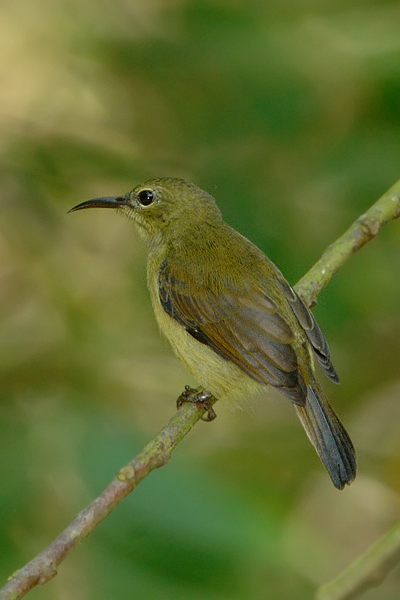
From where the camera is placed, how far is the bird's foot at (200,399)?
11.8 feet

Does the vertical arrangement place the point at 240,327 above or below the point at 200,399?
above

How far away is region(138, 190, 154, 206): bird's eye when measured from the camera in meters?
4.69

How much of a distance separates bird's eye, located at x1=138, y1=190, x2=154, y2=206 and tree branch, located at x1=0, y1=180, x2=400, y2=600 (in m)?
1.09

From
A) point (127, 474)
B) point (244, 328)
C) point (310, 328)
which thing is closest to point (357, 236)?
point (310, 328)

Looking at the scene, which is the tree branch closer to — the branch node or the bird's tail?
the branch node

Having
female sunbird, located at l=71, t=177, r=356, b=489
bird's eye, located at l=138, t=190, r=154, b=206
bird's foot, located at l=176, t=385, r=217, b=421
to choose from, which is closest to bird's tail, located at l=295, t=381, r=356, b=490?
female sunbird, located at l=71, t=177, r=356, b=489

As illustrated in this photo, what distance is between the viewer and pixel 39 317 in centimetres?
470

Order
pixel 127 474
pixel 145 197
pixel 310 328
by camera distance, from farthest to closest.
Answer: pixel 145 197 → pixel 310 328 → pixel 127 474

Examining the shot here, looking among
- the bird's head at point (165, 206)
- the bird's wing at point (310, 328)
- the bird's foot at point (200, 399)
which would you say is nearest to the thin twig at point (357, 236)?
the bird's wing at point (310, 328)

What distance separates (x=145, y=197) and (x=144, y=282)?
1.50 ft

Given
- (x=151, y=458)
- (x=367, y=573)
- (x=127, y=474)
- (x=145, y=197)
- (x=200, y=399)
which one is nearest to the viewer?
(x=367, y=573)

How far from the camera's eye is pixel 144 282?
457 centimetres

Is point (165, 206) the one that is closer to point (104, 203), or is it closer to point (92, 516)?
point (104, 203)

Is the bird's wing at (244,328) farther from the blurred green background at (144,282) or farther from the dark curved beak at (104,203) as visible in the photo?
the dark curved beak at (104,203)
